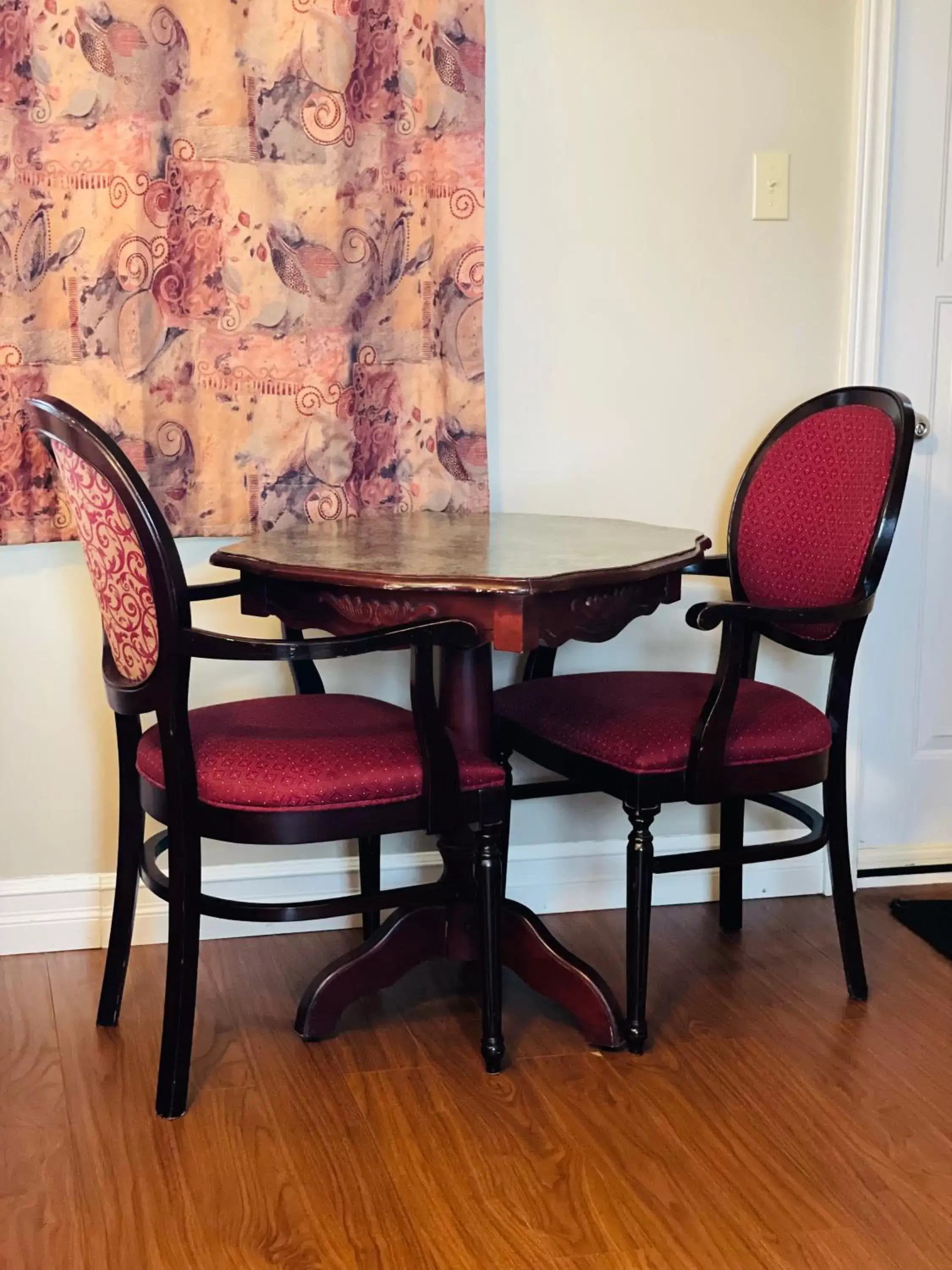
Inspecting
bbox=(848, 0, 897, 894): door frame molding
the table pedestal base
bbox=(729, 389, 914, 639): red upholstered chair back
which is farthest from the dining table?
bbox=(848, 0, 897, 894): door frame molding

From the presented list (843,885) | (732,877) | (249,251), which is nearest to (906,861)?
(732,877)

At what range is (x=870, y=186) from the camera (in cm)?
252

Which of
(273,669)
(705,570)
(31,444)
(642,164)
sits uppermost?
(642,164)

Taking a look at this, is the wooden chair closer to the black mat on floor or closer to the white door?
the black mat on floor

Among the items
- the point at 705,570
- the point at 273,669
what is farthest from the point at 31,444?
the point at 705,570

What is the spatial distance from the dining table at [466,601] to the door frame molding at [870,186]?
0.66 metres

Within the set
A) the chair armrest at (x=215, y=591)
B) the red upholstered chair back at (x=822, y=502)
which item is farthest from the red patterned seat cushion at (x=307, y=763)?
the red upholstered chair back at (x=822, y=502)

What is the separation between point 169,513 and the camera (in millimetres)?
2320

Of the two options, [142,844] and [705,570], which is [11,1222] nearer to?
[142,844]

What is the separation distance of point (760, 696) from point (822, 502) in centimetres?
36

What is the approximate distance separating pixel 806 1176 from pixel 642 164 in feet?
5.76

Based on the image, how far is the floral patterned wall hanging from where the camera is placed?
2.18 metres

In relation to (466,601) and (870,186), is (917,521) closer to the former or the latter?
(870,186)

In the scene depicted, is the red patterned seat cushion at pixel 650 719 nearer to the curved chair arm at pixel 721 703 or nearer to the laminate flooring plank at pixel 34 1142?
the curved chair arm at pixel 721 703
